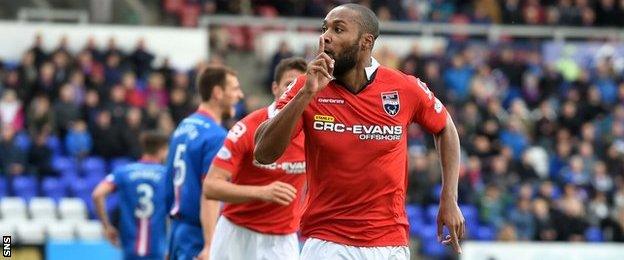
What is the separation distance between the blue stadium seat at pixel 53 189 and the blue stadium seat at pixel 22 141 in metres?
0.66

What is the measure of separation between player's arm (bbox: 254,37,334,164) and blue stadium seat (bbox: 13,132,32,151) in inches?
561

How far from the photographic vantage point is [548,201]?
23000 mm

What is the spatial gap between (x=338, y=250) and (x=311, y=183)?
418mm

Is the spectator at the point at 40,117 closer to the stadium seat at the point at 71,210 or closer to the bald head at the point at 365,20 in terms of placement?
the stadium seat at the point at 71,210

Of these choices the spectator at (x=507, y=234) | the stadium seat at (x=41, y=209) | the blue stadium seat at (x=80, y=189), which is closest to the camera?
the stadium seat at (x=41, y=209)

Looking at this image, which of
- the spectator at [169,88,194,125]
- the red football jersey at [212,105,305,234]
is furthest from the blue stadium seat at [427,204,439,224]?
the red football jersey at [212,105,305,234]

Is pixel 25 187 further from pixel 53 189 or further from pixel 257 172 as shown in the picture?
Result: pixel 257 172

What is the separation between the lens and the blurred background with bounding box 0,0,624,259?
20953mm

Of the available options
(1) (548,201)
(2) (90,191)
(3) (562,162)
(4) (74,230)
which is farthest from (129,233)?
(3) (562,162)

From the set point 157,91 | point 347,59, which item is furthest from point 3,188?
point 347,59

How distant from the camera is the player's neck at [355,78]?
750 centimetres

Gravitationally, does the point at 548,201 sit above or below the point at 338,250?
below

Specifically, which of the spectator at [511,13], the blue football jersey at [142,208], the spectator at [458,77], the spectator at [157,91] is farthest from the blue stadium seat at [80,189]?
the spectator at [511,13]

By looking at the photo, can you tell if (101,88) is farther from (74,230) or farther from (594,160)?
(594,160)
